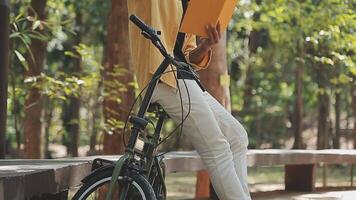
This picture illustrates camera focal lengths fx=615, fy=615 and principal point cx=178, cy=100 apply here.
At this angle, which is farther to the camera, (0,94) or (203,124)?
(0,94)

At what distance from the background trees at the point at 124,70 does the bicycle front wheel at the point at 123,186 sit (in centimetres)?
329

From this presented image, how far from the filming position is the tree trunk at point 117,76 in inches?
297

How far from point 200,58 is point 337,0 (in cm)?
543

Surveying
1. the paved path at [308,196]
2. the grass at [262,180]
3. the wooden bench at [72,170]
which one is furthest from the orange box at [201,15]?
the grass at [262,180]

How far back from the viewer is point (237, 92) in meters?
22.3

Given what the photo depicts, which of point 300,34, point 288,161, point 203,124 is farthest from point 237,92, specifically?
point 203,124

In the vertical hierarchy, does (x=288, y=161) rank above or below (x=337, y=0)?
below

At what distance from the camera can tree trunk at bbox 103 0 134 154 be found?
7.54 metres

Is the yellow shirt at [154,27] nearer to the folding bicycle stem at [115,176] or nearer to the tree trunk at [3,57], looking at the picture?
the folding bicycle stem at [115,176]

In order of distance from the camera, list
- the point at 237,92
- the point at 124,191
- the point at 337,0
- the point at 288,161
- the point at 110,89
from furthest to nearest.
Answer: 1. the point at 237,92
2. the point at 337,0
3. the point at 110,89
4. the point at 288,161
5. the point at 124,191

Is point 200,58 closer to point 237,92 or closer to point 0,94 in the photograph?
point 0,94

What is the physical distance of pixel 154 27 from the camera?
299 centimetres

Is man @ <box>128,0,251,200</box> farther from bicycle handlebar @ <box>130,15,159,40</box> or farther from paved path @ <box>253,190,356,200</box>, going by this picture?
paved path @ <box>253,190,356,200</box>

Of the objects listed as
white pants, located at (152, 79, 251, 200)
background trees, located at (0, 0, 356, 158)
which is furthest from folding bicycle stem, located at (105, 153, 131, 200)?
background trees, located at (0, 0, 356, 158)
